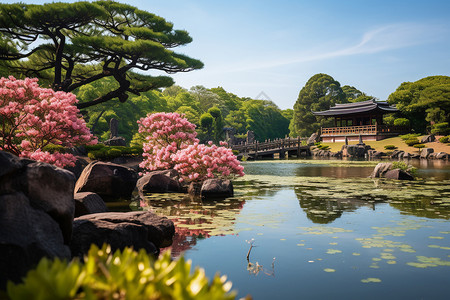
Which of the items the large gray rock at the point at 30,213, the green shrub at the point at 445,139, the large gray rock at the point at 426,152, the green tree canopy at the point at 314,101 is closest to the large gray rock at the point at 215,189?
the large gray rock at the point at 30,213

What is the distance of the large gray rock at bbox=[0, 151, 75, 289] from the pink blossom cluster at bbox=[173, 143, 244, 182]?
26.4ft

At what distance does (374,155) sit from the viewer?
3556 cm

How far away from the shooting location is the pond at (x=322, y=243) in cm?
416

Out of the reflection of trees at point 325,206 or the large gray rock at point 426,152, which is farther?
the large gray rock at point 426,152

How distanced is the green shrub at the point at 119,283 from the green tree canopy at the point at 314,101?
53.7 metres

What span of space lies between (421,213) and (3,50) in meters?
22.6

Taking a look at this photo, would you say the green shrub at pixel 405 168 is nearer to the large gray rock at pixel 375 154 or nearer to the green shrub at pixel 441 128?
the large gray rock at pixel 375 154

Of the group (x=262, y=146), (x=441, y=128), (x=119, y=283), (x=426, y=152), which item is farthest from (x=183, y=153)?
(x=441, y=128)

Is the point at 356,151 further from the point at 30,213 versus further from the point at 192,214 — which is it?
the point at 30,213

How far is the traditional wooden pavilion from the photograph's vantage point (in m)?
43.6

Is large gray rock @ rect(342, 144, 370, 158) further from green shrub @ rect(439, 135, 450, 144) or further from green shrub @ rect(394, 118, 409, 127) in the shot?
green shrub @ rect(394, 118, 409, 127)

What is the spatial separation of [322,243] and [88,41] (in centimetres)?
1955

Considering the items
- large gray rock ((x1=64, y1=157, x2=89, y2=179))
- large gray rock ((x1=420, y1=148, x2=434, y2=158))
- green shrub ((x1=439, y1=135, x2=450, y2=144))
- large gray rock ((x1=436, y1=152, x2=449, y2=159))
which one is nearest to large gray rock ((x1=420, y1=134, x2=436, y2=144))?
green shrub ((x1=439, y1=135, x2=450, y2=144))

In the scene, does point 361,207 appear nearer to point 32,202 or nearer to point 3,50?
point 32,202
